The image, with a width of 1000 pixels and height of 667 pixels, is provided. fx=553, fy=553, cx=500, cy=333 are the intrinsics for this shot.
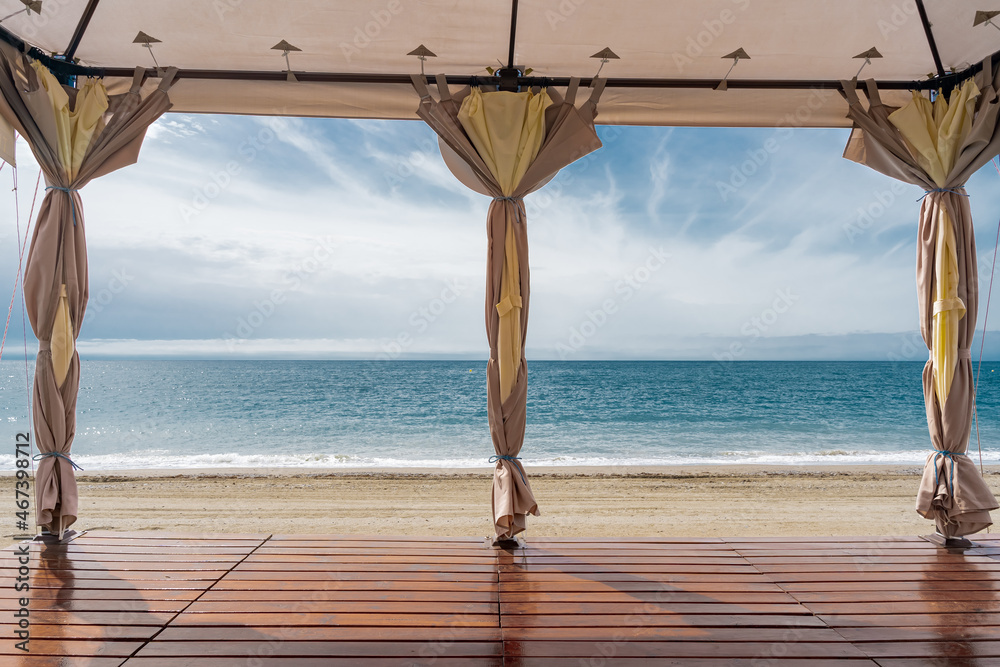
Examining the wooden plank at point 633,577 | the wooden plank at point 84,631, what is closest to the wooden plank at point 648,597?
the wooden plank at point 633,577

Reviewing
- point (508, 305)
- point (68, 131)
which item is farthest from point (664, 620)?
point (68, 131)

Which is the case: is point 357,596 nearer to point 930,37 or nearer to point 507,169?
point 507,169

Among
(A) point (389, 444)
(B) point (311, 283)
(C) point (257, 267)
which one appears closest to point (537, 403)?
(A) point (389, 444)

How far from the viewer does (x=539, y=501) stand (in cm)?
565

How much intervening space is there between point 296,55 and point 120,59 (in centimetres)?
86

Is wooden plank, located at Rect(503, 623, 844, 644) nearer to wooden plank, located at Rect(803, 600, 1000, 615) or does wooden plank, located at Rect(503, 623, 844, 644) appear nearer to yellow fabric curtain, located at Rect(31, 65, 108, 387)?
wooden plank, located at Rect(803, 600, 1000, 615)

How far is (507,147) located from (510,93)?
0.86 ft

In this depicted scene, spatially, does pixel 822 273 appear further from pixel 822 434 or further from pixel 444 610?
pixel 444 610

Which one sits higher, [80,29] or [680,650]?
[80,29]

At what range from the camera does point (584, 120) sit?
2.66m

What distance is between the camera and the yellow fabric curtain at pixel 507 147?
262 cm

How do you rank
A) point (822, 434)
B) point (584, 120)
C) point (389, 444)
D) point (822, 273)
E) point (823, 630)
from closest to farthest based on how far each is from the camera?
point (823, 630) < point (584, 120) < point (389, 444) < point (822, 434) < point (822, 273)

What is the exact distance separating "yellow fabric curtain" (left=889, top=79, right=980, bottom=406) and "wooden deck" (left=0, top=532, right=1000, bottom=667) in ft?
2.98

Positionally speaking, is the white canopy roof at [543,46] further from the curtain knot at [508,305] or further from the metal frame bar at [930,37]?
the curtain knot at [508,305]
